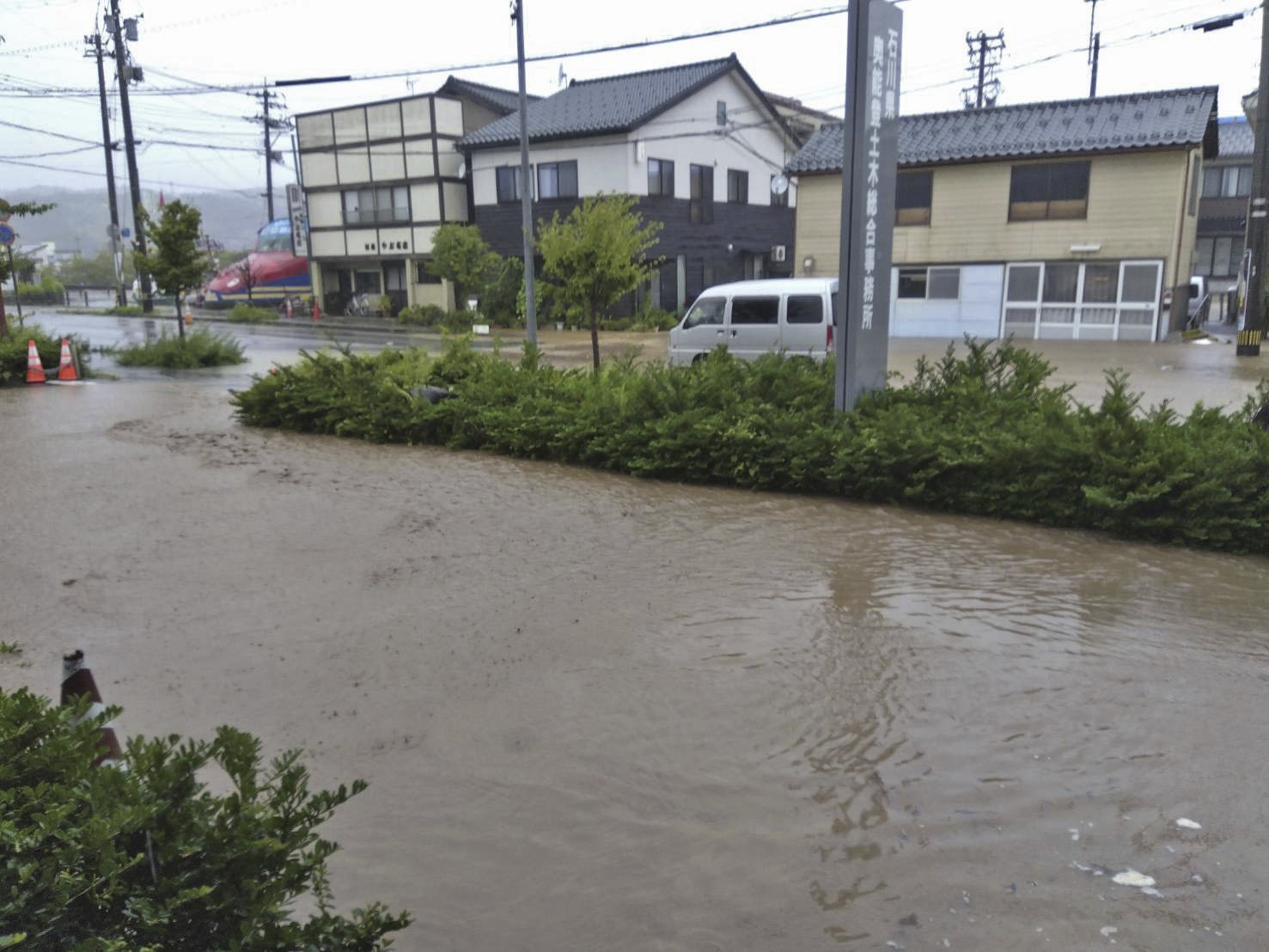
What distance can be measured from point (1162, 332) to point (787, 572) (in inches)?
901

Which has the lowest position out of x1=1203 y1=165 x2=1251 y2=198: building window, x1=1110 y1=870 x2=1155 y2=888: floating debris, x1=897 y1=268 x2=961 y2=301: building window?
x1=1110 y1=870 x2=1155 y2=888: floating debris

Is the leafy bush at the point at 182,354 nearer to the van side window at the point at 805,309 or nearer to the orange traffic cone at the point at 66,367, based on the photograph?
the orange traffic cone at the point at 66,367

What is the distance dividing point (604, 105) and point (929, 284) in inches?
503

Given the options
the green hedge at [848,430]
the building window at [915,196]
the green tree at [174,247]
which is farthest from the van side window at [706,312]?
the building window at [915,196]

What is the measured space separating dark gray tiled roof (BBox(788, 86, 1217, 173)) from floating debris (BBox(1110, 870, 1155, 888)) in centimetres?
2516

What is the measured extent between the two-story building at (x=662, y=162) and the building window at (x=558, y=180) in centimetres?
3

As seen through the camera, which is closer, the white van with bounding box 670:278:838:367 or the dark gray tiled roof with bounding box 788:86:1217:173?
the white van with bounding box 670:278:838:367

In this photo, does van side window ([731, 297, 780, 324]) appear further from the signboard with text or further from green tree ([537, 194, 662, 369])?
the signboard with text

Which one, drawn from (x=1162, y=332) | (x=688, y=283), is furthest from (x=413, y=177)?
(x=1162, y=332)

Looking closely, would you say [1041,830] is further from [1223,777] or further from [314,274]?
[314,274]

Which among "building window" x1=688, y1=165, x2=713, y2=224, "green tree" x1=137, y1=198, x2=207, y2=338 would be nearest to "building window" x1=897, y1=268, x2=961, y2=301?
"building window" x1=688, y1=165, x2=713, y2=224

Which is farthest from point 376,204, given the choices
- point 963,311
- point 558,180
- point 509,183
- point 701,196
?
point 963,311

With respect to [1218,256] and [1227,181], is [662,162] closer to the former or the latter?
[1227,181]

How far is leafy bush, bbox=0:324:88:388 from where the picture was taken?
54.4 ft
